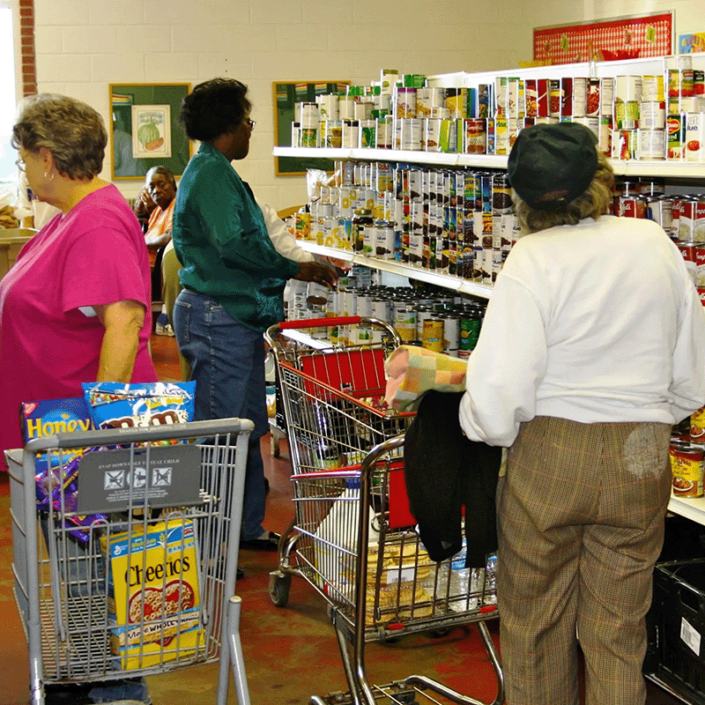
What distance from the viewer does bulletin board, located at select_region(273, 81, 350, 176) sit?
9805mm

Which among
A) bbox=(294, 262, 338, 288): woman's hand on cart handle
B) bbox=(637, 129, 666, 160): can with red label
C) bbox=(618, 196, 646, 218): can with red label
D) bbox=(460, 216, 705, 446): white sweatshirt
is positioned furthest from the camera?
bbox=(294, 262, 338, 288): woman's hand on cart handle

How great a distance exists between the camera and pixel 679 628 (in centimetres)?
290

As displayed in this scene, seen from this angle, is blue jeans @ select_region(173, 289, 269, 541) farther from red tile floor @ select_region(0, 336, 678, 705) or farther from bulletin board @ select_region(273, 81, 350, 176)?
bulletin board @ select_region(273, 81, 350, 176)

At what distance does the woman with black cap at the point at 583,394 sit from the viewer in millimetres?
2152

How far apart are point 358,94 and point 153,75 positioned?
4.81 meters

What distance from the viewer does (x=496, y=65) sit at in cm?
1042

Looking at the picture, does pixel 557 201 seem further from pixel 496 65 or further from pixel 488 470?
pixel 496 65

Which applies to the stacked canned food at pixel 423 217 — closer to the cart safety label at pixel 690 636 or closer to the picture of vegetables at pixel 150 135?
the cart safety label at pixel 690 636

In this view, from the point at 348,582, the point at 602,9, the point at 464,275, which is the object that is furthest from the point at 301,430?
the point at 602,9

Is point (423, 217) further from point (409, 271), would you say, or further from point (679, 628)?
point (679, 628)

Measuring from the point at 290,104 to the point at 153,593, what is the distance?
8.22 meters

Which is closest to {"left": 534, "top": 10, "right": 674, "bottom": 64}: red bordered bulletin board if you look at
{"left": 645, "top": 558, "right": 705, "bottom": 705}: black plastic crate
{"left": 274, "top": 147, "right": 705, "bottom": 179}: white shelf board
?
{"left": 274, "top": 147, "right": 705, "bottom": 179}: white shelf board

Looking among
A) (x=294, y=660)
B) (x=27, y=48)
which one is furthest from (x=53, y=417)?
(x=27, y=48)

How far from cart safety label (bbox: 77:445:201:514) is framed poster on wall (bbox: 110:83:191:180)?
25.8 feet
